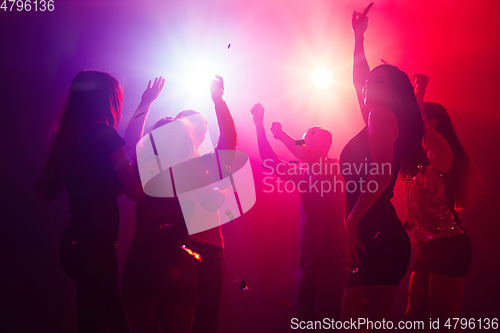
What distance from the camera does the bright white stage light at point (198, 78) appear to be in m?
3.06

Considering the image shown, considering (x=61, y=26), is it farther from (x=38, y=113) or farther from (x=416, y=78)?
(x=416, y=78)

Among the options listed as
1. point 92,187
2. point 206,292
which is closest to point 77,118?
point 92,187

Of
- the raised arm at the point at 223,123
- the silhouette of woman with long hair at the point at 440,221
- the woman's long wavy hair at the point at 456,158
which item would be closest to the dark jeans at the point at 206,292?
the raised arm at the point at 223,123

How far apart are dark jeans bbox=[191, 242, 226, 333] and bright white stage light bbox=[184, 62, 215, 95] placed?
199cm

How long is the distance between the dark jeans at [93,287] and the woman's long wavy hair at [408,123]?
146 cm

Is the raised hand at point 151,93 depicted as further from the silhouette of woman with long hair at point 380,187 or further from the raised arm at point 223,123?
the silhouette of woman with long hair at point 380,187

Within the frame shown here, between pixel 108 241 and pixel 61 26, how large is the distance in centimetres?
232

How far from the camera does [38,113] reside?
2436 millimetres

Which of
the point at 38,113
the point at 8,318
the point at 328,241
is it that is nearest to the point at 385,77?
the point at 328,241

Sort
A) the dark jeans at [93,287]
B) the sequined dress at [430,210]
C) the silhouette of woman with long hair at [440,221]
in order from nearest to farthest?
the dark jeans at [93,287] < the silhouette of woman with long hair at [440,221] < the sequined dress at [430,210]

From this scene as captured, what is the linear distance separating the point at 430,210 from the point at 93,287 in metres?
1.95

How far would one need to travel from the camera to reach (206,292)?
5.29ft

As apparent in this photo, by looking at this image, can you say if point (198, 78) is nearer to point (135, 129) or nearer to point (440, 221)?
point (135, 129)

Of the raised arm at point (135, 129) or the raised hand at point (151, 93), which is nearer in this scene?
the raised arm at point (135, 129)
